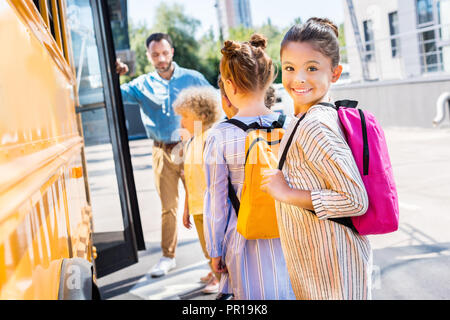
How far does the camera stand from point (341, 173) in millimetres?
1335

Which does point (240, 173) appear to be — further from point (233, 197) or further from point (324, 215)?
point (324, 215)

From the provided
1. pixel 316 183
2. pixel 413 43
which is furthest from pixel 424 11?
pixel 316 183

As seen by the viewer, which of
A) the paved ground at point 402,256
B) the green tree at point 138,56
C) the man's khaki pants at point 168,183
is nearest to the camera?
the paved ground at point 402,256

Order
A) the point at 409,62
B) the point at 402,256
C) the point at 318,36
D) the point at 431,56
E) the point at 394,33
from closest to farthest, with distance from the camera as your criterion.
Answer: the point at 318,36
the point at 402,256
the point at 431,56
the point at 409,62
the point at 394,33

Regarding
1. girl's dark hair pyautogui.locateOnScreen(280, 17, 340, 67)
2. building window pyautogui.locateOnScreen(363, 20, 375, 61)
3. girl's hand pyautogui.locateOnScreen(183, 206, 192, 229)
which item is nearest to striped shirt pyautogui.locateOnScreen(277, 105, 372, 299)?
girl's dark hair pyautogui.locateOnScreen(280, 17, 340, 67)

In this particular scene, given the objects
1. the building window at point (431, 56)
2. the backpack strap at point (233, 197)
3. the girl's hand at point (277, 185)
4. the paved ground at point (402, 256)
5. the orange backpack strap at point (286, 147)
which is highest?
the building window at point (431, 56)

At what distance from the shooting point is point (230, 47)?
197 cm

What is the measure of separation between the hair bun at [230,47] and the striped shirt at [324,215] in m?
0.62

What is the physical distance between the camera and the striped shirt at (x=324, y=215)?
4.36 ft

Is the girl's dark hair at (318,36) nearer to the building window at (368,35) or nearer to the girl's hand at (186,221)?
the girl's hand at (186,221)

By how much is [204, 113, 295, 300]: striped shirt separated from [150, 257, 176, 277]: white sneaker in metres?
2.06

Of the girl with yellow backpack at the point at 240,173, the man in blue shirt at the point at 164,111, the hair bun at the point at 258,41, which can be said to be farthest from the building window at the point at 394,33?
the girl with yellow backpack at the point at 240,173

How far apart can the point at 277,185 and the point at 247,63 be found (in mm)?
678
